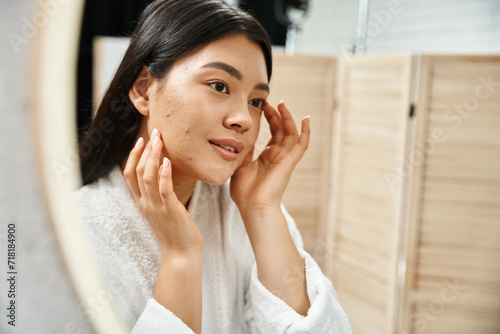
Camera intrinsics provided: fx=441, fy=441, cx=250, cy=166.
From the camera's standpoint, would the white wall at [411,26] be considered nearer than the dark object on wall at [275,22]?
Yes

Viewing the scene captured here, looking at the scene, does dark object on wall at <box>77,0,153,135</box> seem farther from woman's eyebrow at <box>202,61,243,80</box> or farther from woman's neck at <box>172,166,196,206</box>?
woman's eyebrow at <box>202,61,243,80</box>

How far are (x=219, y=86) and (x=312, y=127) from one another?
809mm

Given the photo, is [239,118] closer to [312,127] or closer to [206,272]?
[206,272]

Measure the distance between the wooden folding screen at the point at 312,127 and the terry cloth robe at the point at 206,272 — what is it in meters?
0.59

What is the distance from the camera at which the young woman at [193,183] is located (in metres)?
0.41

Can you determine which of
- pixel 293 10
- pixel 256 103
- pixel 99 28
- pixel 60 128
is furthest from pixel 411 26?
pixel 60 128

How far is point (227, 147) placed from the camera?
44 cm

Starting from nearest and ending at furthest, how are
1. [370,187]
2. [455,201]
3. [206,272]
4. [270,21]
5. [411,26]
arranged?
[206,272] → [455,201] → [370,187] → [411,26] → [270,21]

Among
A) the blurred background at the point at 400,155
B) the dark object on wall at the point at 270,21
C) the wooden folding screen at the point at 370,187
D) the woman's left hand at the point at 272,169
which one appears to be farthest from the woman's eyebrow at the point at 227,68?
the dark object on wall at the point at 270,21

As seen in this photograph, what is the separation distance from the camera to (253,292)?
19.9 inches

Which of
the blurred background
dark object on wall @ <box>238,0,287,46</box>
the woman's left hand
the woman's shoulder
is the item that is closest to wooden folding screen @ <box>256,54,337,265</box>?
the blurred background

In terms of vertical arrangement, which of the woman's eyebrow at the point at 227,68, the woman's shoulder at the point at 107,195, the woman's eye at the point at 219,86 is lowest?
the woman's shoulder at the point at 107,195

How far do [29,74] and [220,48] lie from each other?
221 millimetres

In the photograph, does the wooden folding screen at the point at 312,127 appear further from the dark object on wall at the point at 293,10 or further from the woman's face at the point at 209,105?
the woman's face at the point at 209,105
